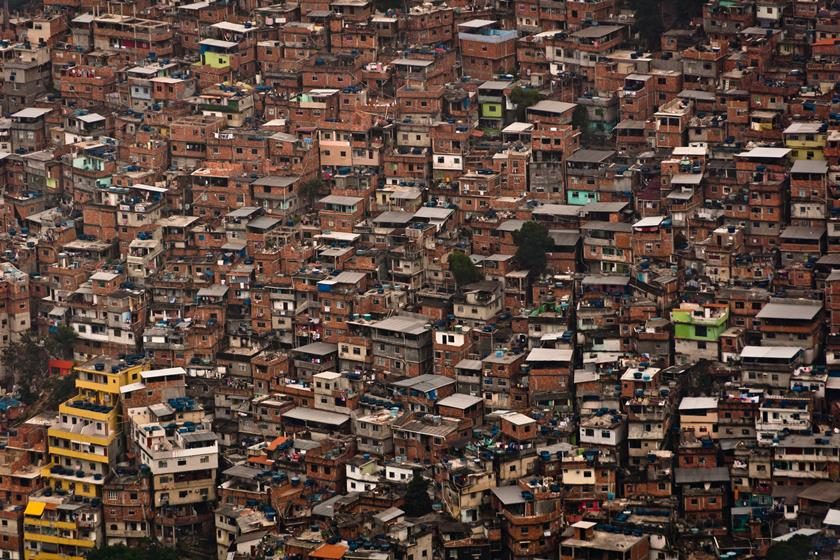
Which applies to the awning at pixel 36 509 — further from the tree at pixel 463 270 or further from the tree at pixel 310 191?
the tree at pixel 310 191

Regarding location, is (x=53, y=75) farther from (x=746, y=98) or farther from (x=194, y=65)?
(x=746, y=98)

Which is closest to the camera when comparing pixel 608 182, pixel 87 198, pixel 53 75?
pixel 608 182

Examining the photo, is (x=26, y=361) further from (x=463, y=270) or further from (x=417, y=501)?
(x=417, y=501)

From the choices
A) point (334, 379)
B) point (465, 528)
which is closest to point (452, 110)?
point (334, 379)

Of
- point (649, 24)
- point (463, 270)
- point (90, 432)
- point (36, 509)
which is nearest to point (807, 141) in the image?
point (463, 270)

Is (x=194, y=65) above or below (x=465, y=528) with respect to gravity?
above

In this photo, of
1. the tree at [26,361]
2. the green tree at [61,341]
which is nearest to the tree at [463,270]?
the green tree at [61,341]

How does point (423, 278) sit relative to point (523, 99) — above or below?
below
